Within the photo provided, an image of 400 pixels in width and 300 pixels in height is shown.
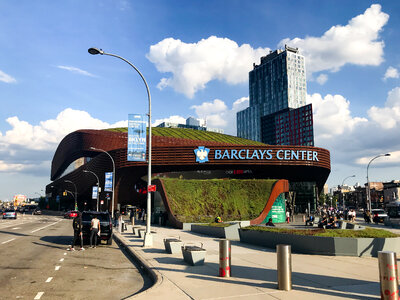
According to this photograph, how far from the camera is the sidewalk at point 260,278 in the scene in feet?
25.7

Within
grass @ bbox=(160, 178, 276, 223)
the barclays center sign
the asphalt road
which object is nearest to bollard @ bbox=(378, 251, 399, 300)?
the asphalt road

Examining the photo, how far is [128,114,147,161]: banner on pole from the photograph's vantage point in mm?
20109

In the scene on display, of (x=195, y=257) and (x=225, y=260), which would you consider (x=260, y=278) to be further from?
(x=195, y=257)

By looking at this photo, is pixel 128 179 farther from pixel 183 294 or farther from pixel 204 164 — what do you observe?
pixel 183 294

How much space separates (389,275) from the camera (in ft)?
22.0

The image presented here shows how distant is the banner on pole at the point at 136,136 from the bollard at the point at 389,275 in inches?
609

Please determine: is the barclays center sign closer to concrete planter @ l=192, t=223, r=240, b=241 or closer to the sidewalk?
concrete planter @ l=192, t=223, r=240, b=241

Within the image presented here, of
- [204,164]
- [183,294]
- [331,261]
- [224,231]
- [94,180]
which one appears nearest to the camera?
[183,294]

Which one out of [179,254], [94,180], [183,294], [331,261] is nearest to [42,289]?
[183,294]

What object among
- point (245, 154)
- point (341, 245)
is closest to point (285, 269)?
point (341, 245)

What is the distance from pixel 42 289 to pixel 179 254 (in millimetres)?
6560

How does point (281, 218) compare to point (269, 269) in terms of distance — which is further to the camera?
point (281, 218)

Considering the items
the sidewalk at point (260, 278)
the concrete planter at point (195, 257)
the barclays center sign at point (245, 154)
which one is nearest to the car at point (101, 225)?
the sidewalk at point (260, 278)

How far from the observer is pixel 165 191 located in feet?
125
